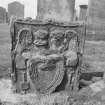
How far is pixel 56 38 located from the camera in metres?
2.38

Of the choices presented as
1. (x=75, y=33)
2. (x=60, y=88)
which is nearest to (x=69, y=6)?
(x=75, y=33)

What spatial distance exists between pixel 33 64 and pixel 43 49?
10.9 inches

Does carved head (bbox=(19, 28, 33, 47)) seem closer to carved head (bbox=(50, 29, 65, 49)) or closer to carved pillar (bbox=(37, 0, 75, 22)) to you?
carved head (bbox=(50, 29, 65, 49))

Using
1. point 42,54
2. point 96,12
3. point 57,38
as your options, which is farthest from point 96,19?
point 42,54

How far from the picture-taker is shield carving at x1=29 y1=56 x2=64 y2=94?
2.40 m

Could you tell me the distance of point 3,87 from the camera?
275 centimetres

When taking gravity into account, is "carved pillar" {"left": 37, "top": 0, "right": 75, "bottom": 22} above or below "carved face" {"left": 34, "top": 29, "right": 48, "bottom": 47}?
above

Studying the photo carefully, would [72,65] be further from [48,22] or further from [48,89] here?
[48,22]

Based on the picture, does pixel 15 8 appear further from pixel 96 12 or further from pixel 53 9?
pixel 53 9

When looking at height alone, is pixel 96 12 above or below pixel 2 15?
below

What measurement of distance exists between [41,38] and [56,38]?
23 cm

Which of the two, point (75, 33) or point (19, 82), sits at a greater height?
point (75, 33)

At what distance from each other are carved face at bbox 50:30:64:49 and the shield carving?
20 cm

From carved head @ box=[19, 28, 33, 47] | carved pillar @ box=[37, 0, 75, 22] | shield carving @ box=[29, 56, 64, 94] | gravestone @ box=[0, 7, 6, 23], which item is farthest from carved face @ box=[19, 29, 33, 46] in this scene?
gravestone @ box=[0, 7, 6, 23]
